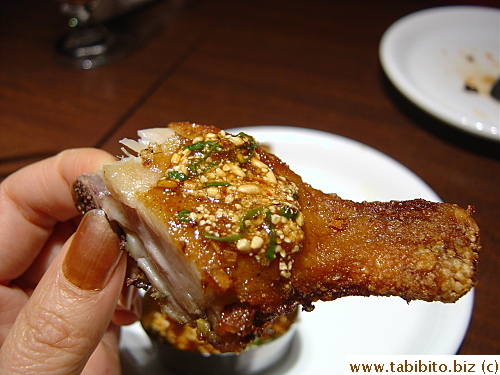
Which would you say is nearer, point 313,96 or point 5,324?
point 5,324

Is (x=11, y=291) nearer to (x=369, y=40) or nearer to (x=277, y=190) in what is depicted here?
(x=277, y=190)

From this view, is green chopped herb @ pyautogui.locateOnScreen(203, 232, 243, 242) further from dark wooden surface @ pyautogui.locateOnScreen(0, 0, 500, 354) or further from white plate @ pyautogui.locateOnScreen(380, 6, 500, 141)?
white plate @ pyautogui.locateOnScreen(380, 6, 500, 141)

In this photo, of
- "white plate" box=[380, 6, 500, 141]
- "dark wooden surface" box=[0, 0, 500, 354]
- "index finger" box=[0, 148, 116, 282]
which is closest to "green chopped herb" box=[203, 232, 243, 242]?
"index finger" box=[0, 148, 116, 282]

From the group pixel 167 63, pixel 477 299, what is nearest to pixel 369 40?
pixel 167 63

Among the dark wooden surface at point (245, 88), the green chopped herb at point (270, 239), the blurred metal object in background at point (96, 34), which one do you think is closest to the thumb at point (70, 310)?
the green chopped herb at point (270, 239)

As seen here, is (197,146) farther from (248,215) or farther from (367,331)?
(367,331)

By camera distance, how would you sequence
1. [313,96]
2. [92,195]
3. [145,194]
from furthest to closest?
1. [313,96]
2. [92,195]
3. [145,194]

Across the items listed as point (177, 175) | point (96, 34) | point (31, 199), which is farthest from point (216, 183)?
point (96, 34)
